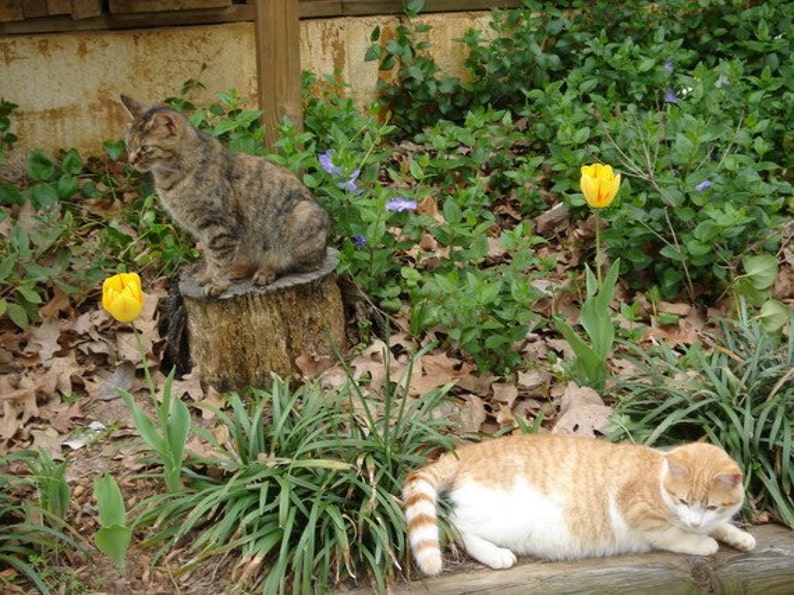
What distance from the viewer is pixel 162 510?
4008 millimetres

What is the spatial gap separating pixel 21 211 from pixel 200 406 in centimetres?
222

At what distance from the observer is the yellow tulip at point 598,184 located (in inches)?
171

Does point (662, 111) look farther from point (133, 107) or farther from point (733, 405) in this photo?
point (133, 107)

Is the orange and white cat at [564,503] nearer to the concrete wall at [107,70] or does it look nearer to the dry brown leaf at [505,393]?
the dry brown leaf at [505,393]

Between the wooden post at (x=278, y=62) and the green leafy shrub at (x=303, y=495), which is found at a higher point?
the wooden post at (x=278, y=62)

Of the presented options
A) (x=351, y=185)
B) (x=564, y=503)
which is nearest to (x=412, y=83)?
(x=351, y=185)

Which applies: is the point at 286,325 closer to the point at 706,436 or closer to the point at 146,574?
the point at 146,574

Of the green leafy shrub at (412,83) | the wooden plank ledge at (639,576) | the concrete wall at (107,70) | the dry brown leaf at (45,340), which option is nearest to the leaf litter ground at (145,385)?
the dry brown leaf at (45,340)

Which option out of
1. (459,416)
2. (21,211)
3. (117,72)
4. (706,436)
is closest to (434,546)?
(459,416)

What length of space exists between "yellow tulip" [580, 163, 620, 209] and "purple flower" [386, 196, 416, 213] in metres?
1.31

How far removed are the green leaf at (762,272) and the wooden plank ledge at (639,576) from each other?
164 cm

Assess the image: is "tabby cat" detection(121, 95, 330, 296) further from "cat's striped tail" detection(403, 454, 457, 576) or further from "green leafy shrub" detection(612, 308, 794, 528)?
"green leafy shrub" detection(612, 308, 794, 528)

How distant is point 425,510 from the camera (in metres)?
3.80

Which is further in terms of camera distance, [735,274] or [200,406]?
[735,274]
